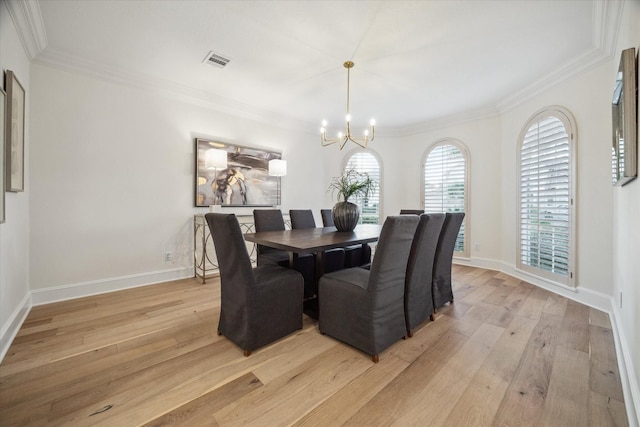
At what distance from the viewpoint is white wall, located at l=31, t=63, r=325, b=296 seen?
2.63 metres

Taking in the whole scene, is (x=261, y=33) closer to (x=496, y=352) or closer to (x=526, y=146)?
(x=496, y=352)

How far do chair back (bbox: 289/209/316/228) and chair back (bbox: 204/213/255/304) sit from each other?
1.44m

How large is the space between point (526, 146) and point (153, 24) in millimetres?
4533

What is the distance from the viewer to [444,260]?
2.54 meters

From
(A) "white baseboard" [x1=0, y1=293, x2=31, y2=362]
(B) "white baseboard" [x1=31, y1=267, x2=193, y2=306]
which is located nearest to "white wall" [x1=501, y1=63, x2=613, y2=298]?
(B) "white baseboard" [x1=31, y1=267, x2=193, y2=306]

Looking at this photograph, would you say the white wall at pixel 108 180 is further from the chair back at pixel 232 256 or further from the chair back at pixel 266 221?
the chair back at pixel 232 256

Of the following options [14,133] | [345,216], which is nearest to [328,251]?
[345,216]

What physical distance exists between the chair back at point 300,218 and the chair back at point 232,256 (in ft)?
4.74

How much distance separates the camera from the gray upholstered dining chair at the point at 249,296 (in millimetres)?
1729

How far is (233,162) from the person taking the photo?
3.95 metres

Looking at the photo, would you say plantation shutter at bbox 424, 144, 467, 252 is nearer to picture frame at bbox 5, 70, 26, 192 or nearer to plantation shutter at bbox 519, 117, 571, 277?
plantation shutter at bbox 519, 117, 571, 277

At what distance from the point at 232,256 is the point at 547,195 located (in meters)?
3.72

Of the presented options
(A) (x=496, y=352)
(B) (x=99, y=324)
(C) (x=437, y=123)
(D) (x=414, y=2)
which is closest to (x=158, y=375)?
(B) (x=99, y=324)

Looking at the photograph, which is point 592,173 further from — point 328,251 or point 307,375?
point 307,375
